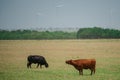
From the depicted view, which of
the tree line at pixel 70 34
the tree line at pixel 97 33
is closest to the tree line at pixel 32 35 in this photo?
the tree line at pixel 70 34

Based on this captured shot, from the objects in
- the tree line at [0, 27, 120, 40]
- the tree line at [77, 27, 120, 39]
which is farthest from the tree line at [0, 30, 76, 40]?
the tree line at [77, 27, 120, 39]

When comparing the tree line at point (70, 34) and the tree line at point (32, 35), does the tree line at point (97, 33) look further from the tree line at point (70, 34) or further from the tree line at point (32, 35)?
the tree line at point (32, 35)

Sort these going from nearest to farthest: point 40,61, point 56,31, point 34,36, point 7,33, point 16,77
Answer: point 16,77 → point 40,61 → point 7,33 → point 34,36 → point 56,31

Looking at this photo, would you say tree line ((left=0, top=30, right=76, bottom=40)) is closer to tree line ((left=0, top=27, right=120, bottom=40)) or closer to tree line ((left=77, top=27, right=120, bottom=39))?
tree line ((left=0, top=27, right=120, bottom=40))

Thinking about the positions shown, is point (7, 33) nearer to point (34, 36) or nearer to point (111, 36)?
point (34, 36)

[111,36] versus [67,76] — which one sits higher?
[67,76]

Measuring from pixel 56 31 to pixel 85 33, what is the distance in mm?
12764

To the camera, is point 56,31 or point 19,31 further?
point 56,31

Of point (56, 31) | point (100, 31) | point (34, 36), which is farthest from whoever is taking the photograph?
point (56, 31)

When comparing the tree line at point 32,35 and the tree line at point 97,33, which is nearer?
the tree line at point 32,35

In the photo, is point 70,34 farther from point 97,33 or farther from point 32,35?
point 32,35

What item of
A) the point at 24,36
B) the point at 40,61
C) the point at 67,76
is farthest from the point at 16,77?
the point at 24,36

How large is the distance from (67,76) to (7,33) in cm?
6670

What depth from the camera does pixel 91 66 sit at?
20.4 metres
